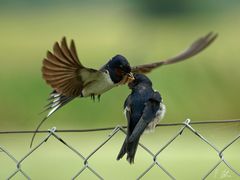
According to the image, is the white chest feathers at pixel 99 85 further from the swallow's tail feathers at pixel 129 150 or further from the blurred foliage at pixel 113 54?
the blurred foliage at pixel 113 54

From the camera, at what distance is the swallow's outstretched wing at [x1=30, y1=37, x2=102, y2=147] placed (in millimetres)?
3449

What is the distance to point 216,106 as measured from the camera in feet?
24.3

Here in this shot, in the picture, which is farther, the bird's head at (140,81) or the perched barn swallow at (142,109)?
the bird's head at (140,81)

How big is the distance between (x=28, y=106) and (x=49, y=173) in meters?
2.23

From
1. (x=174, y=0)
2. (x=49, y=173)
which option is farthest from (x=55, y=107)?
(x=174, y=0)

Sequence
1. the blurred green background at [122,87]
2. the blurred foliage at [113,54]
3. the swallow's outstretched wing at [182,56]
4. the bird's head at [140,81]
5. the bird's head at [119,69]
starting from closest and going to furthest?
the bird's head at [140,81] → the bird's head at [119,69] → the swallow's outstretched wing at [182,56] → the blurred green background at [122,87] → the blurred foliage at [113,54]

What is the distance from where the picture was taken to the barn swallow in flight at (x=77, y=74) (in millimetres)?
3484

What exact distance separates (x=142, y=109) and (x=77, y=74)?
0.95 ft

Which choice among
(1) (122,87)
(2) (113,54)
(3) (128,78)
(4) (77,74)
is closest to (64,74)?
(4) (77,74)

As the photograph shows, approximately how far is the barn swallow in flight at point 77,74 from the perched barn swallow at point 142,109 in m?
0.11

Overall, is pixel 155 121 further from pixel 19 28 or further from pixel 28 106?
pixel 19 28

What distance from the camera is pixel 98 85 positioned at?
12.7 feet

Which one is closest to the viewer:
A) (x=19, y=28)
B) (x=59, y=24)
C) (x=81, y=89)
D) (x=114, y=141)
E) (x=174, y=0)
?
(x=81, y=89)

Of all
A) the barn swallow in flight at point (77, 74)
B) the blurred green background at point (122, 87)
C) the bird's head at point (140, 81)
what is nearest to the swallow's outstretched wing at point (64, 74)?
the barn swallow in flight at point (77, 74)
